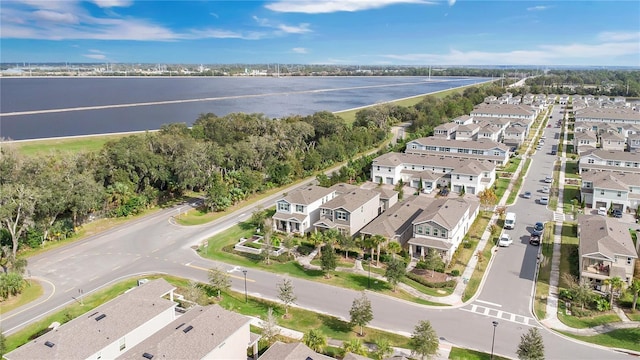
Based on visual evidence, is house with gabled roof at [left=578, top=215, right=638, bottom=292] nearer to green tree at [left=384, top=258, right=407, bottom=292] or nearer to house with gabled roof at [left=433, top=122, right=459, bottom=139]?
green tree at [left=384, top=258, right=407, bottom=292]

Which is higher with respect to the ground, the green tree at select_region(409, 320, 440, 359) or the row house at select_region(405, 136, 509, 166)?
the row house at select_region(405, 136, 509, 166)

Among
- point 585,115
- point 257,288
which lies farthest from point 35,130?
point 585,115

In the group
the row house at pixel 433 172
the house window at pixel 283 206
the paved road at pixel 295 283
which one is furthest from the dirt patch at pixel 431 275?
the row house at pixel 433 172

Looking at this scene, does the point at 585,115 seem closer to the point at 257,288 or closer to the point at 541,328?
the point at 541,328

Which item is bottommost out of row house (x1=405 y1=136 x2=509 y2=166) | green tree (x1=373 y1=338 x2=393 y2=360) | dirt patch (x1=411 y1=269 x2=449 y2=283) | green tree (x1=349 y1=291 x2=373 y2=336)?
dirt patch (x1=411 y1=269 x2=449 y2=283)

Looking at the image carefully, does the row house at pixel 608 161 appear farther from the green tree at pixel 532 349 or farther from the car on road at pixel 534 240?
the green tree at pixel 532 349

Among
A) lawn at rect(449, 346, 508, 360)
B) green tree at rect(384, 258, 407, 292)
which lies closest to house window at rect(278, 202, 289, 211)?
green tree at rect(384, 258, 407, 292)

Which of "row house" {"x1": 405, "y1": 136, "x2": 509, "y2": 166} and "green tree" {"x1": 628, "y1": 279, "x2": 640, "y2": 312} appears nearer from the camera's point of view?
"green tree" {"x1": 628, "y1": 279, "x2": 640, "y2": 312}
